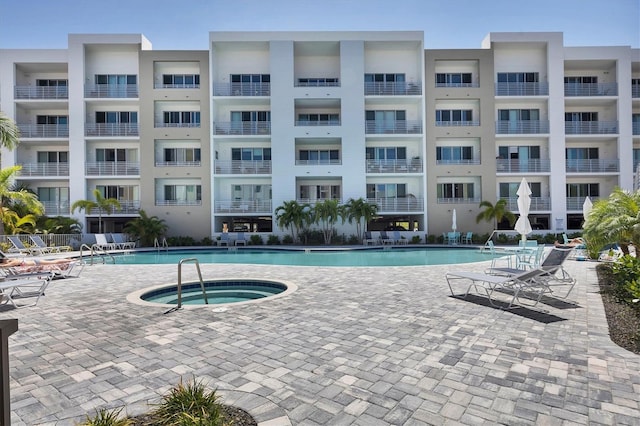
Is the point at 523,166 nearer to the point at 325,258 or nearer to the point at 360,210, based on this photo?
the point at 360,210

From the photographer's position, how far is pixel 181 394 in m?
2.65

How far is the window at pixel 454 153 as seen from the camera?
25.7 metres

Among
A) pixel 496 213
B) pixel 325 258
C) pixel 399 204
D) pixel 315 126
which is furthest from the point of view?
pixel 399 204

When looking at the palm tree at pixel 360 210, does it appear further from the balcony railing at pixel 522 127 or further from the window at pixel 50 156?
the window at pixel 50 156

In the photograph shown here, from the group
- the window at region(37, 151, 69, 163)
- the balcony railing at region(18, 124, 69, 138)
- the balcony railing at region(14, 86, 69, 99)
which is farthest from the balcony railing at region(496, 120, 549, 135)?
the window at region(37, 151, 69, 163)

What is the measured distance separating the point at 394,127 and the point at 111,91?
2008cm

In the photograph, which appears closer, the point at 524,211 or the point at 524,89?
Answer: the point at 524,211

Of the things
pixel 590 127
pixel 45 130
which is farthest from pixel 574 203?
pixel 45 130

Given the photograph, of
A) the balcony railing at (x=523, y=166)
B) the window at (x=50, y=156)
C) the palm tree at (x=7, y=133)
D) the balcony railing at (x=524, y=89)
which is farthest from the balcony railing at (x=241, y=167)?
the balcony railing at (x=524, y=89)

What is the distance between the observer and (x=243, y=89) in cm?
2505

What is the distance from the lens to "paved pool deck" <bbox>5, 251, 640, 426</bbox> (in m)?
2.77

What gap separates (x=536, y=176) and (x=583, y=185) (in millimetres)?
4005

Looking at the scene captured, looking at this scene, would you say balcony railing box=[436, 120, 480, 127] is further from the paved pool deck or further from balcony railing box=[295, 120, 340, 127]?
the paved pool deck

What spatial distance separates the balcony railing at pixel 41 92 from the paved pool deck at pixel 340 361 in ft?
81.9
